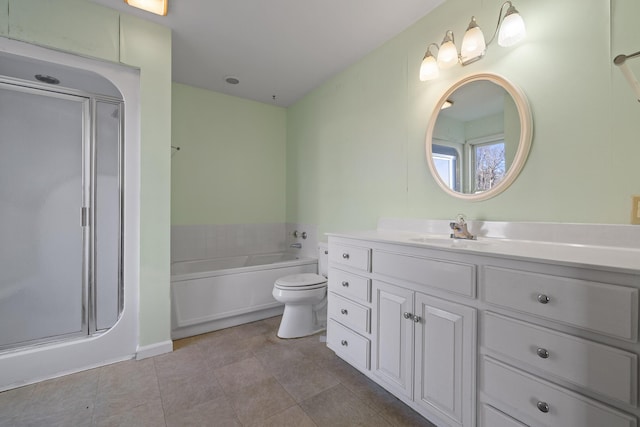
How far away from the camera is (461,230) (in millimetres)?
1544

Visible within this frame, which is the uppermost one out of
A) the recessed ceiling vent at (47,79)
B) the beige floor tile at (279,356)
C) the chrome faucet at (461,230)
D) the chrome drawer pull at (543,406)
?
the recessed ceiling vent at (47,79)

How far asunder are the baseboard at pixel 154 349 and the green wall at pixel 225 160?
129 cm

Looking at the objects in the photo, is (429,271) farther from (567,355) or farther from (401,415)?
(401,415)

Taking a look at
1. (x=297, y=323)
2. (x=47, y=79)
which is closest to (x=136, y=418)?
(x=297, y=323)

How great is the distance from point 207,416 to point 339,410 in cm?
69

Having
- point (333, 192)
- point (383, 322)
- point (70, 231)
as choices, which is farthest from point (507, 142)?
point (70, 231)

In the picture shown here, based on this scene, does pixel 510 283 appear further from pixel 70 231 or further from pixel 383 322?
pixel 70 231

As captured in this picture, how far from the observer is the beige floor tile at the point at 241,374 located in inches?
65.8

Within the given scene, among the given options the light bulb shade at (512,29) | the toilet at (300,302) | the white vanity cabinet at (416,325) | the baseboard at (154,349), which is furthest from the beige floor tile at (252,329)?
the light bulb shade at (512,29)

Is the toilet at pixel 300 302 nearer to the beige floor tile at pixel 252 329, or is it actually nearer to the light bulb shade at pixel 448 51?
the beige floor tile at pixel 252 329

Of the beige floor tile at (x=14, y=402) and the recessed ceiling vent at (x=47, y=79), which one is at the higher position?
the recessed ceiling vent at (x=47, y=79)

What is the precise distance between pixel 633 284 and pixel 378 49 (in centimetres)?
216

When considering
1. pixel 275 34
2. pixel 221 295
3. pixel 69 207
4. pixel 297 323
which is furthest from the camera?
pixel 221 295

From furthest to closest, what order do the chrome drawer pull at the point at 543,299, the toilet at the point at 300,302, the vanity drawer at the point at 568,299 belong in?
the toilet at the point at 300,302
the chrome drawer pull at the point at 543,299
the vanity drawer at the point at 568,299
